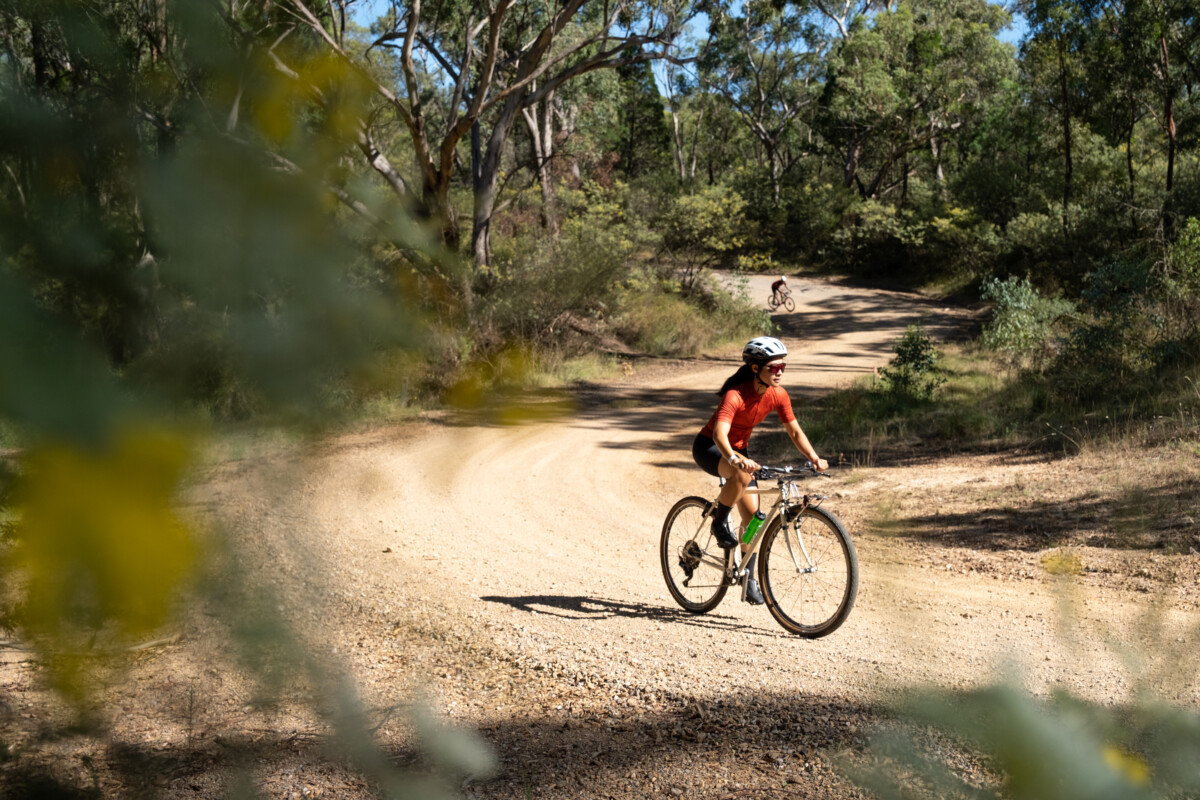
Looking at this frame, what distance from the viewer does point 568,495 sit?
949 cm

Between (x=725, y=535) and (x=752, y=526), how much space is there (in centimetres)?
22

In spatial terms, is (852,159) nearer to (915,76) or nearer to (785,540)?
(915,76)

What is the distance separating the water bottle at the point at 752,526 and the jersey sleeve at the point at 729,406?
60 centimetres

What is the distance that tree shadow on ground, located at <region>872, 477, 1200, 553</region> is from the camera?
6.68m

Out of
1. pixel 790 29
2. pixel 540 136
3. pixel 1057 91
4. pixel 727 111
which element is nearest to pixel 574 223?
pixel 540 136

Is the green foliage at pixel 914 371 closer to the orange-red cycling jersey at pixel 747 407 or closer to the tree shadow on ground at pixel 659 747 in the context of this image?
the orange-red cycling jersey at pixel 747 407

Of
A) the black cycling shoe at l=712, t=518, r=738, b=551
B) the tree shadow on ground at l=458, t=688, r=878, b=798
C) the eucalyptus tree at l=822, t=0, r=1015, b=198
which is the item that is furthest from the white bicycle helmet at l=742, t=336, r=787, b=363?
the eucalyptus tree at l=822, t=0, r=1015, b=198

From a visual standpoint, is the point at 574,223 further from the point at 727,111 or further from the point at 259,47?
the point at 727,111

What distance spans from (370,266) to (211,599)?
335mm

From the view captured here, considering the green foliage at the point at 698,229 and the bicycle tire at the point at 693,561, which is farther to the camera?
the green foliage at the point at 698,229

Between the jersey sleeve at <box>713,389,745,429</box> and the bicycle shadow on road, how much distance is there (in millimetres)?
1227

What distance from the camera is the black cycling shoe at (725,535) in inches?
215

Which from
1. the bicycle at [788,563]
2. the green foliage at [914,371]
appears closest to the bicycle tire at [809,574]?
the bicycle at [788,563]

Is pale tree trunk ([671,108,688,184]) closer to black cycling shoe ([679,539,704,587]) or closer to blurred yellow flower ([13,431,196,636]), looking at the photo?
black cycling shoe ([679,539,704,587])
